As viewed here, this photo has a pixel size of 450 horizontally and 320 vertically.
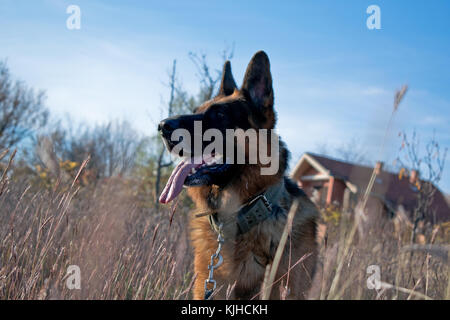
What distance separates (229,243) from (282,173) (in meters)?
0.78

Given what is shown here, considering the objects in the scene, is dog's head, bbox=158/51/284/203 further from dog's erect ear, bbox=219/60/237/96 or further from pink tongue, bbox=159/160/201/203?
dog's erect ear, bbox=219/60/237/96

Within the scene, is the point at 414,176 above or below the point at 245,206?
above

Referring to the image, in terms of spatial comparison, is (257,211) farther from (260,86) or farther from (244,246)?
(260,86)

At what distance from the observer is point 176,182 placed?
263cm

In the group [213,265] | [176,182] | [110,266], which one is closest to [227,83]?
[176,182]

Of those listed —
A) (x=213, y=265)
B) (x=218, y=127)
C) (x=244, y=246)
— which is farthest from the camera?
(x=218, y=127)

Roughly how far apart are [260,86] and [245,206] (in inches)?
47.5

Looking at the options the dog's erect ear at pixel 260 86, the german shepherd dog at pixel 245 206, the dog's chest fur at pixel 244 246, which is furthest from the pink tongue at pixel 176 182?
the dog's erect ear at pixel 260 86

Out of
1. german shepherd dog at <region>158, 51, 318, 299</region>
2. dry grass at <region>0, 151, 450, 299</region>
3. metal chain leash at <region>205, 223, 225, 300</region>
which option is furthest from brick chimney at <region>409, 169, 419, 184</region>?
metal chain leash at <region>205, 223, 225, 300</region>

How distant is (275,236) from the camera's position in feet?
8.25

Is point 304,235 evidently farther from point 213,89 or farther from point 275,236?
point 213,89
